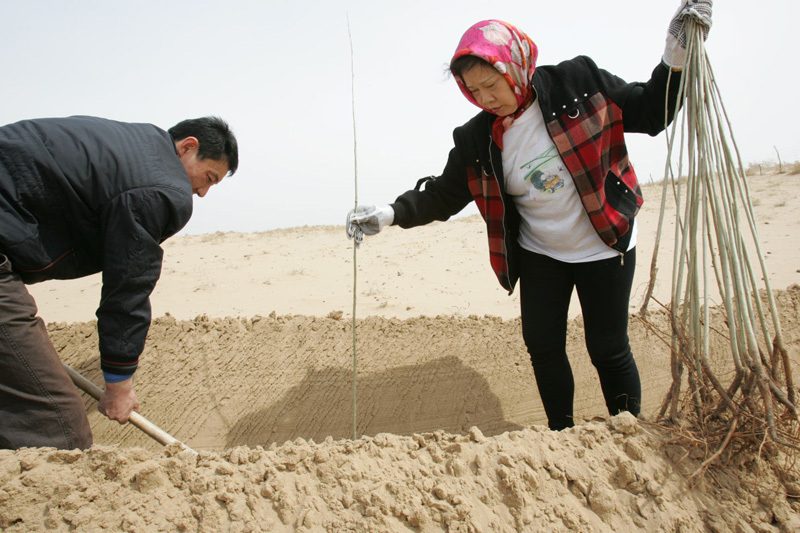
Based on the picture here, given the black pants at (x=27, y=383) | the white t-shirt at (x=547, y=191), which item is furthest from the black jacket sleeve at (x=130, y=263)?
the white t-shirt at (x=547, y=191)

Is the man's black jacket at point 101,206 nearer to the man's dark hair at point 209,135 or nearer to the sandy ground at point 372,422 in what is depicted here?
the man's dark hair at point 209,135

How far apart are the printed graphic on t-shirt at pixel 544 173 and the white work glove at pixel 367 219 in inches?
26.2

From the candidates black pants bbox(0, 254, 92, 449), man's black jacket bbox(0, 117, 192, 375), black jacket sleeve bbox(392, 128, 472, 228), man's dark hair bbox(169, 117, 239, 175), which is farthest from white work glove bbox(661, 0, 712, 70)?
black pants bbox(0, 254, 92, 449)

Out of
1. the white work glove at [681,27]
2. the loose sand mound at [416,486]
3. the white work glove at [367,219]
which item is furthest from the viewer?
the white work glove at [367,219]

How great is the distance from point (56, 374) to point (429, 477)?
1.52m

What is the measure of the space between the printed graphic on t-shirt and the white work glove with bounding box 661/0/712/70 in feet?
1.68

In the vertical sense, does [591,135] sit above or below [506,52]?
below

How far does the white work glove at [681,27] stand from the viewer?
6.09 feet

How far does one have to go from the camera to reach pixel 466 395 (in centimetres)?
353

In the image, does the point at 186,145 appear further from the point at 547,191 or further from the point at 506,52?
the point at 547,191

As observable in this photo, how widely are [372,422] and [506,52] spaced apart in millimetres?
2320

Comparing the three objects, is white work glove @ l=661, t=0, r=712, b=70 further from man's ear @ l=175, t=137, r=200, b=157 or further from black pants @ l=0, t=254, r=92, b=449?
black pants @ l=0, t=254, r=92, b=449

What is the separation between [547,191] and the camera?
2.14 metres

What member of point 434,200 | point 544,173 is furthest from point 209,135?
point 544,173
